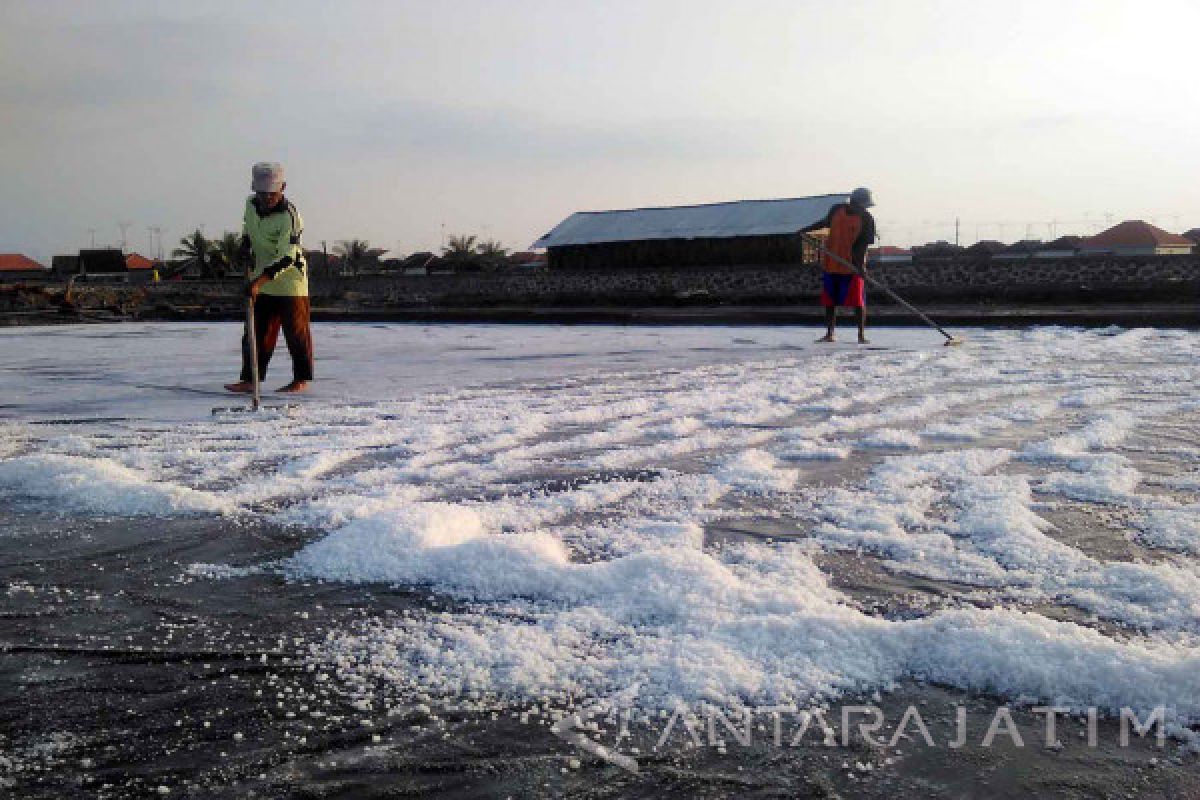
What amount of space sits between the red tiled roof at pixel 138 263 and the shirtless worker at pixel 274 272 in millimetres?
75100

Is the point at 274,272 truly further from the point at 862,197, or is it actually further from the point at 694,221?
the point at 694,221

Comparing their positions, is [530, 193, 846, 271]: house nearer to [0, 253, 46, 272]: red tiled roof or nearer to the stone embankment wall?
the stone embankment wall

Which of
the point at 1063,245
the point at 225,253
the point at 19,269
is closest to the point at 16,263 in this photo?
the point at 19,269

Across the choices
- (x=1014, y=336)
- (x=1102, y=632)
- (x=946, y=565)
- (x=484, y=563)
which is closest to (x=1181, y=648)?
(x=1102, y=632)

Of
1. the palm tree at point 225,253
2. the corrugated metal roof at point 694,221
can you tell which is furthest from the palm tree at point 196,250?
the corrugated metal roof at point 694,221

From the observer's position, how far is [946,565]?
2154 millimetres

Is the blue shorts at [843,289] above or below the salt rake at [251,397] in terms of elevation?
above

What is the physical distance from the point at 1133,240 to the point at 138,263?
74307mm

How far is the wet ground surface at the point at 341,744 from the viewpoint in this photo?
49.6 inches

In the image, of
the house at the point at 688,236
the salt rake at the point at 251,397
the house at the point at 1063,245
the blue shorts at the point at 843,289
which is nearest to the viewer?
the salt rake at the point at 251,397

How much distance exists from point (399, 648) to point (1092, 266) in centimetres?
2727

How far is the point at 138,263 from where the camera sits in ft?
260

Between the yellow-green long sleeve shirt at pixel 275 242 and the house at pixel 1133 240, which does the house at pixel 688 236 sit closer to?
the house at pixel 1133 240

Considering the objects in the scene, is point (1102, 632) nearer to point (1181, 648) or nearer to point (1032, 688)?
point (1181, 648)
